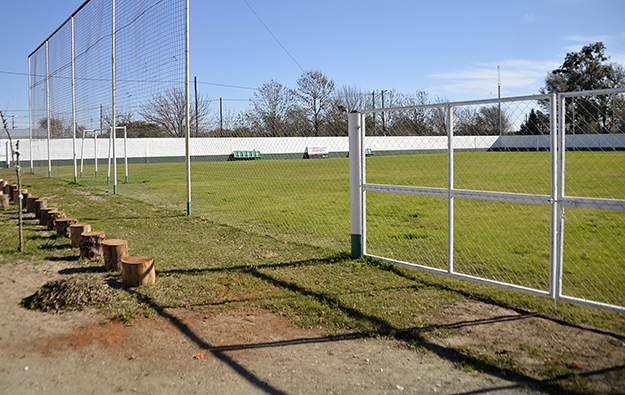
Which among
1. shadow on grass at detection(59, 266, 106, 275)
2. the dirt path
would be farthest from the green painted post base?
shadow on grass at detection(59, 266, 106, 275)

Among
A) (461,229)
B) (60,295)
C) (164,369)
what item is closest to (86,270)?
(60,295)

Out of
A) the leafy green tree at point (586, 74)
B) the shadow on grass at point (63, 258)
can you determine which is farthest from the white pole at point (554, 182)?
the leafy green tree at point (586, 74)

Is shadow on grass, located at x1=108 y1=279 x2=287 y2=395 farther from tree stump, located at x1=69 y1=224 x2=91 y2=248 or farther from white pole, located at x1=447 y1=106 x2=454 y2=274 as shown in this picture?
tree stump, located at x1=69 y1=224 x2=91 y2=248

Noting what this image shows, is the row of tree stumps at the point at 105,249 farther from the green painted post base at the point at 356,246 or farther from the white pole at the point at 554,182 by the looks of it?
the white pole at the point at 554,182

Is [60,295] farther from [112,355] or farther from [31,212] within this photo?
[31,212]

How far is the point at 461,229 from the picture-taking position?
8516mm

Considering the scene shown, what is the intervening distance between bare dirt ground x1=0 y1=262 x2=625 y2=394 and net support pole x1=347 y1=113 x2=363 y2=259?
1.97 meters

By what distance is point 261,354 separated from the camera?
3754 mm

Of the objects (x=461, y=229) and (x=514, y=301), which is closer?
(x=514, y=301)

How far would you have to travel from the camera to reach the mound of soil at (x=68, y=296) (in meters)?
4.88

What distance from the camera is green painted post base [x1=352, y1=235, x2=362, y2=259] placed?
20.8 ft

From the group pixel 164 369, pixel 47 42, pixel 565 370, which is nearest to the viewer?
pixel 565 370

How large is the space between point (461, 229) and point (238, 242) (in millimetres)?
4056

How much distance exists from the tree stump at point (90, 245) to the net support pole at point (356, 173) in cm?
386
